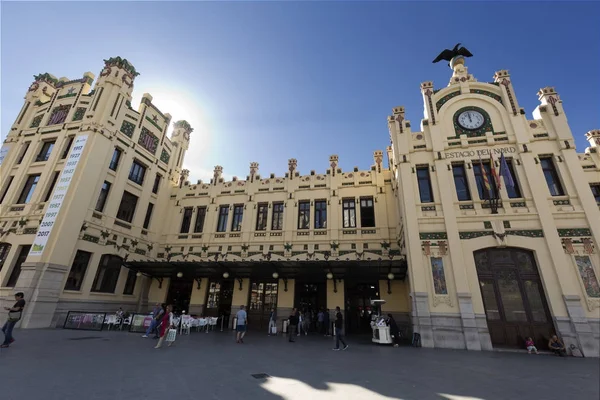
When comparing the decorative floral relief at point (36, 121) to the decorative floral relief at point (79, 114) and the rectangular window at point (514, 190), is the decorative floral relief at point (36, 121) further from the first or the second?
the rectangular window at point (514, 190)

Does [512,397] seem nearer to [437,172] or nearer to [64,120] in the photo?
[437,172]

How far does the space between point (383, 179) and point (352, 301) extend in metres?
9.17

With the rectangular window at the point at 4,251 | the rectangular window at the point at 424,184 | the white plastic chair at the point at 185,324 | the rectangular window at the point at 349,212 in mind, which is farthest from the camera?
the rectangular window at the point at 349,212

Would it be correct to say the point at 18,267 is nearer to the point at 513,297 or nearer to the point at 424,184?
the point at 424,184

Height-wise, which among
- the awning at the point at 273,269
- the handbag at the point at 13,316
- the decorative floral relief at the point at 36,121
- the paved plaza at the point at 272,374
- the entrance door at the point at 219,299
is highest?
the decorative floral relief at the point at 36,121

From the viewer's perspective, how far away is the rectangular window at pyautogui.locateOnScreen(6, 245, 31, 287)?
16.7 m

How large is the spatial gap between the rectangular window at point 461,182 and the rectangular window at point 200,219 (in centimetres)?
1921

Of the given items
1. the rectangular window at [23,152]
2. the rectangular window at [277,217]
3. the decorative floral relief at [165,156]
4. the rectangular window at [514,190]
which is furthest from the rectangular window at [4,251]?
the rectangular window at [514,190]

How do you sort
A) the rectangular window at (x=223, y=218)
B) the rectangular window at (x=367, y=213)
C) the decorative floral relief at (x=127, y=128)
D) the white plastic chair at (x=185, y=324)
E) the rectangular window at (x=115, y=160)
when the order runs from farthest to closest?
the rectangular window at (x=223, y=218) → the decorative floral relief at (x=127, y=128) → the rectangular window at (x=115, y=160) → the rectangular window at (x=367, y=213) → the white plastic chair at (x=185, y=324)

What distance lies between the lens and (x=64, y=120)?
21703 millimetres

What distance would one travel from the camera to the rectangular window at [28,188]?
63.8 feet

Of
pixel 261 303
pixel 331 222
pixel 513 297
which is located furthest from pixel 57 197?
pixel 513 297

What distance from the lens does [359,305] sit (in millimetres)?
19578

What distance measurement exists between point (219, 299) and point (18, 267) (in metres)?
12.3
